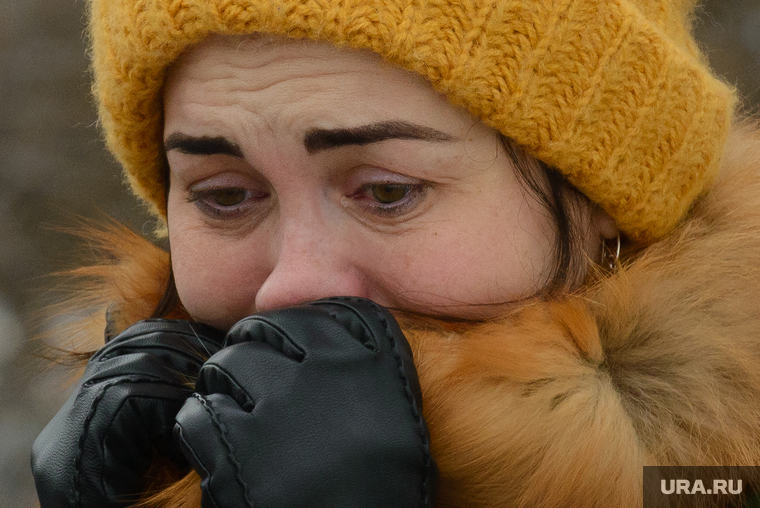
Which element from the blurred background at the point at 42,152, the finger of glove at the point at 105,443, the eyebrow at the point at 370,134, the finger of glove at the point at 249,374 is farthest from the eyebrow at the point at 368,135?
the blurred background at the point at 42,152

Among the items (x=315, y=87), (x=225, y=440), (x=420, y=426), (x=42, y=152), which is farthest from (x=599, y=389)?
(x=42, y=152)

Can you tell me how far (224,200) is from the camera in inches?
57.8

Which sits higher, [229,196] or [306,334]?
[229,196]

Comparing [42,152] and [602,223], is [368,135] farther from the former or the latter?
[42,152]

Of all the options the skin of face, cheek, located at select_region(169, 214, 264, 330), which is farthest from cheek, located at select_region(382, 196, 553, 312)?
cheek, located at select_region(169, 214, 264, 330)

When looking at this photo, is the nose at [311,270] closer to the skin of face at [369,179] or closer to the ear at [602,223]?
the skin of face at [369,179]

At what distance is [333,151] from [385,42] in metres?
0.19

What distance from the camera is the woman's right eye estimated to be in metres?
1.43

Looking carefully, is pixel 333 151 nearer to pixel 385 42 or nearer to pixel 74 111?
pixel 385 42

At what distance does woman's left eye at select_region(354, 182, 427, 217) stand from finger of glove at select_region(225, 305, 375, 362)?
252 millimetres

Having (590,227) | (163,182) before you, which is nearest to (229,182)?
(163,182)

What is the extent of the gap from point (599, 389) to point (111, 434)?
71 cm

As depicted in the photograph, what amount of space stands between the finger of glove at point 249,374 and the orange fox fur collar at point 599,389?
172mm

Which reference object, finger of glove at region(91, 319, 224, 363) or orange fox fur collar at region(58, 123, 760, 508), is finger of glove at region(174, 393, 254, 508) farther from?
finger of glove at region(91, 319, 224, 363)
